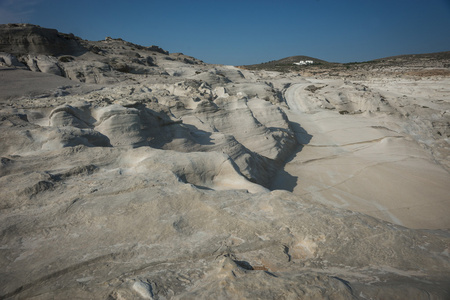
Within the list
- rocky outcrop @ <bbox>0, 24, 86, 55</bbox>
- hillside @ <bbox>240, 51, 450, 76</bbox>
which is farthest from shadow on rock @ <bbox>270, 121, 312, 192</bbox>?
hillside @ <bbox>240, 51, 450, 76</bbox>

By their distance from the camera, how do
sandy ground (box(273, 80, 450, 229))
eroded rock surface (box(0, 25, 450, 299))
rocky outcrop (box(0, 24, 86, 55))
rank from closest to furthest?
eroded rock surface (box(0, 25, 450, 299)), sandy ground (box(273, 80, 450, 229)), rocky outcrop (box(0, 24, 86, 55))

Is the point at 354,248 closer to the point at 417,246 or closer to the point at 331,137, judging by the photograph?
the point at 417,246

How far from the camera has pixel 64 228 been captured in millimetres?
2451

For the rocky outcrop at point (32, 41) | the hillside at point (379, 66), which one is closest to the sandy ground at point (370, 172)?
the rocky outcrop at point (32, 41)

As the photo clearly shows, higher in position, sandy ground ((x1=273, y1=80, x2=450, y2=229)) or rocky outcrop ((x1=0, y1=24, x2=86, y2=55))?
rocky outcrop ((x1=0, y1=24, x2=86, y2=55))

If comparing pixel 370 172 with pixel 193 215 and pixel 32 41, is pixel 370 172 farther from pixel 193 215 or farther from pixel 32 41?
pixel 32 41

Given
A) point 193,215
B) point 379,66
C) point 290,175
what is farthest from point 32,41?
point 379,66

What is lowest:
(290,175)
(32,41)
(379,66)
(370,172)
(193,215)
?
(370,172)

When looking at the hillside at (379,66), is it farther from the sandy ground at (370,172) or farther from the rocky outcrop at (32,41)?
the rocky outcrop at (32,41)

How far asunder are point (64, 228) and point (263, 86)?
463 inches

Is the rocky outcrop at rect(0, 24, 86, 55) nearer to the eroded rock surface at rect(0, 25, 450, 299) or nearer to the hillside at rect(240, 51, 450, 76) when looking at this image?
the eroded rock surface at rect(0, 25, 450, 299)

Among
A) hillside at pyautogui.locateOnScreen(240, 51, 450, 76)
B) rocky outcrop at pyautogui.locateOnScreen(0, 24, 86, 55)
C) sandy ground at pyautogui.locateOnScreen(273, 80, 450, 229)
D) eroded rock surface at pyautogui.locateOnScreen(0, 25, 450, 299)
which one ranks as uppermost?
rocky outcrop at pyautogui.locateOnScreen(0, 24, 86, 55)

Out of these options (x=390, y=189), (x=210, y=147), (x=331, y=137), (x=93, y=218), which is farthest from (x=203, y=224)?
(x=331, y=137)

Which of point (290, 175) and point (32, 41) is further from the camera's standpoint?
point (32, 41)
